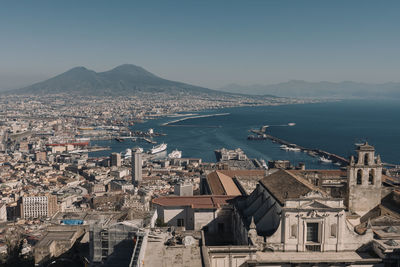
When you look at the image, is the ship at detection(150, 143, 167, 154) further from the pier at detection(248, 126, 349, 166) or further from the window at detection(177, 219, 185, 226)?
the window at detection(177, 219, 185, 226)

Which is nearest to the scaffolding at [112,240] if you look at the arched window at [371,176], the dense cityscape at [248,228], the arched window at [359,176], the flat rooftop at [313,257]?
the dense cityscape at [248,228]

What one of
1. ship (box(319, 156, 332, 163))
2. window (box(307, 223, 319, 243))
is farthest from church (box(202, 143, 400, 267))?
ship (box(319, 156, 332, 163))

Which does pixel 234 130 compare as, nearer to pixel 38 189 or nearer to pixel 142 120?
pixel 142 120

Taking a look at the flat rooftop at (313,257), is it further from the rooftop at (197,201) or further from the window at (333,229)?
the rooftop at (197,201)

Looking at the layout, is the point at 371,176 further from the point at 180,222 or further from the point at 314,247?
the point at 180,222

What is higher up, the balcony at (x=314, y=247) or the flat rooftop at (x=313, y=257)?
the balcony at (x=314, y=247)
